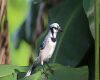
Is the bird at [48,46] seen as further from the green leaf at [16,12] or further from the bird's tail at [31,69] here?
the green leaf at [16,12]

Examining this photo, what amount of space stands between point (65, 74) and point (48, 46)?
0.12 meters

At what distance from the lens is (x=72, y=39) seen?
2.13 m

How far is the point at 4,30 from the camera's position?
217cm

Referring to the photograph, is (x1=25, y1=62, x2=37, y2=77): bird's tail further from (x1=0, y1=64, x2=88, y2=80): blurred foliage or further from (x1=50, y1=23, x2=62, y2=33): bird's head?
(x1=50, y1=23, x2=62, y2=33): bird's head

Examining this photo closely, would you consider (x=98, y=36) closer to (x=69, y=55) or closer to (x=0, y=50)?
(x=69, y=55)

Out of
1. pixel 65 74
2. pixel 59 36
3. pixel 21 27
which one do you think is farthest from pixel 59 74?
pixel 21 27

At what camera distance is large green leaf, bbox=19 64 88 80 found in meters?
2.04

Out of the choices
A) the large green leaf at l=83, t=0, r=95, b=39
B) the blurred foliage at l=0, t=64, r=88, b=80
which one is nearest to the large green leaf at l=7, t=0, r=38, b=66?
the blurred foliage at l=0, t=64, r=88, b=80

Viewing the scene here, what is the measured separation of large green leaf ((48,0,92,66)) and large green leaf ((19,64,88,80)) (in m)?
0.06

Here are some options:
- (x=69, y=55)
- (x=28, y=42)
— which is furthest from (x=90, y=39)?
(x=28, y=42)

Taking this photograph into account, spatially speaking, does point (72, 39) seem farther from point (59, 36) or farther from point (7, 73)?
point (7, 73)

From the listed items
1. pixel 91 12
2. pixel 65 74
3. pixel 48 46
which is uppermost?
pixel 91 12

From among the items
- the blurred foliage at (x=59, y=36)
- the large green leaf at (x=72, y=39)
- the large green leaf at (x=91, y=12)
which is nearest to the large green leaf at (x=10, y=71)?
the blurred foliage at (x=59, y=36)

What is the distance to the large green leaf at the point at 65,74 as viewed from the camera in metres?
2.04
